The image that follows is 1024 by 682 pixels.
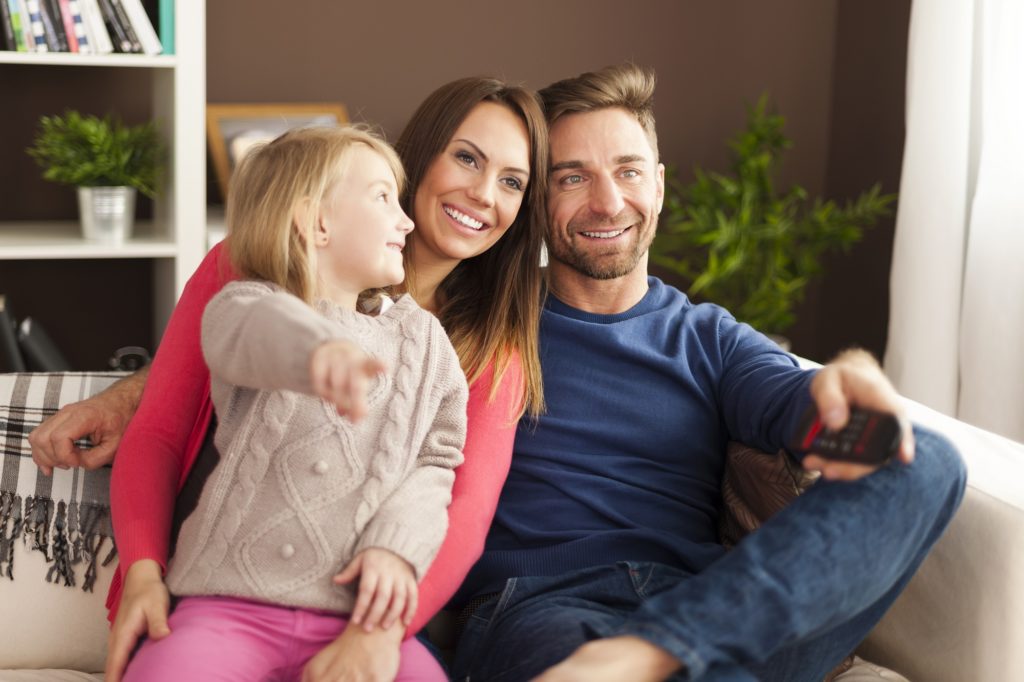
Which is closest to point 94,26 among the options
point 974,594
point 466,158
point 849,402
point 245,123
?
point 245,123

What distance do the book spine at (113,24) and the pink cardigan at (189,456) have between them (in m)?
1.21

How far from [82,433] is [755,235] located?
1890 millimetres

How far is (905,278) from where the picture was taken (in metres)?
2.81

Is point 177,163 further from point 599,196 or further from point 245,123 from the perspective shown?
point 599,196

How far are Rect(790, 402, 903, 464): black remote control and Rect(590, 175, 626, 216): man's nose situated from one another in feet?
1.99

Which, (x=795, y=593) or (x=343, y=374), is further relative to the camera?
(x=795, y=593)

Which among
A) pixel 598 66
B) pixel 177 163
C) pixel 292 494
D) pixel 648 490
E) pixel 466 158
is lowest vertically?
pixel 648 490

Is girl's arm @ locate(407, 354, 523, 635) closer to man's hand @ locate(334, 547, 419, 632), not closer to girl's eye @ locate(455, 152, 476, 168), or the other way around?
man's hand @ locate(334, 547, 419, 632)

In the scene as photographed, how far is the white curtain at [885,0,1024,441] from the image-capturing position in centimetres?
259

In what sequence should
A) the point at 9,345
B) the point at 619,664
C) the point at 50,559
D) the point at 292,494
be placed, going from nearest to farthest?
the point at 619,664
the point at 292,494
the point at 50,559
the point at 9,345

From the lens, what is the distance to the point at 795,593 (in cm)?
122

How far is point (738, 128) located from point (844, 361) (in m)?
2.21

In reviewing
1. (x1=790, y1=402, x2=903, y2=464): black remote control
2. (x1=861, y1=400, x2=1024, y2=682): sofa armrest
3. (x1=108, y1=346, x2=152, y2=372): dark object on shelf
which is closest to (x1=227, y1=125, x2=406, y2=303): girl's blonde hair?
(x1=790, y1=402, x2=903, y2=464): black remote control

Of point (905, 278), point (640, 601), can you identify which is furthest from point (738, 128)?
point (640, 601)
